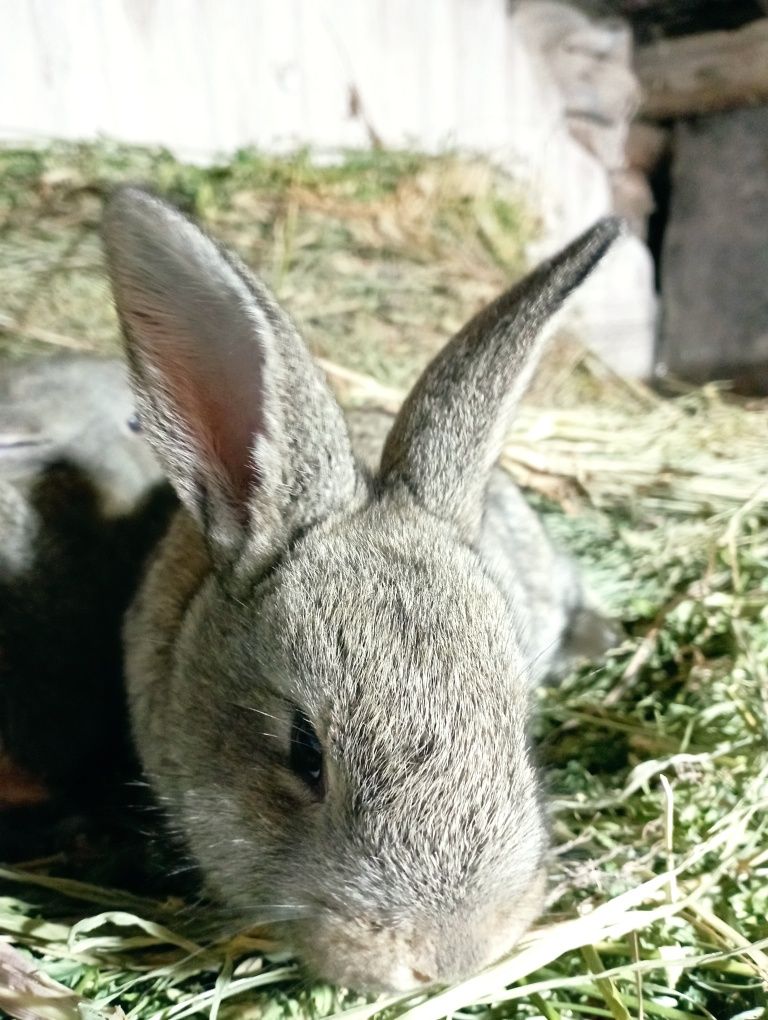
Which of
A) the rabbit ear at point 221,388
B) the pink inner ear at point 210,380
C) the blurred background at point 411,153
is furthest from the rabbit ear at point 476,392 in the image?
the blurred background at point 411,153

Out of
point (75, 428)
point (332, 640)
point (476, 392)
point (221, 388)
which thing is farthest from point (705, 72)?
point (332, 640)

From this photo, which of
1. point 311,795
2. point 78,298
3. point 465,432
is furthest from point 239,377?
point 78,298

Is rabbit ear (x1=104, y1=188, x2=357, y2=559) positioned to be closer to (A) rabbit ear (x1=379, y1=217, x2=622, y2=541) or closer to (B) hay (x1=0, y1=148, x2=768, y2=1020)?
(A) rabbit ear (x1=379, y1=217, x2=622, y2=541)

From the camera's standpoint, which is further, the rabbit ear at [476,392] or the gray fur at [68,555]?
the gray fur at [68,555]

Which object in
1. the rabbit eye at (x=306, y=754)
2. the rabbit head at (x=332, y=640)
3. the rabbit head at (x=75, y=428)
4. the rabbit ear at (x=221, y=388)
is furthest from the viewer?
the rabbit head at (x=75, y=428)

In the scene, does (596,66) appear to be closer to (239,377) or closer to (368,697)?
(239,377)

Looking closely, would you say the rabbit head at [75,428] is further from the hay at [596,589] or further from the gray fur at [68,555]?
the hay at [596,589]

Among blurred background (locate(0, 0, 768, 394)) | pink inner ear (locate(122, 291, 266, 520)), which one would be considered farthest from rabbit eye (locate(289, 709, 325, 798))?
blurred background (locate(0, 0, 768, 394))
